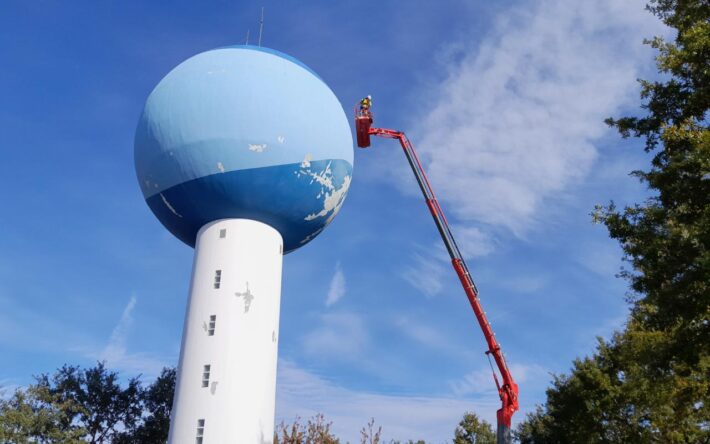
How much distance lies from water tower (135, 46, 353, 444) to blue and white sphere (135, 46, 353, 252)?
2.1 inches

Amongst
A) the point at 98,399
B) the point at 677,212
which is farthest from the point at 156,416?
the point at 677,212

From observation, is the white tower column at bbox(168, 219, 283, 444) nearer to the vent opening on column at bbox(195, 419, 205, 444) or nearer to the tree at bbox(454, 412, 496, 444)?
the vent opening on column at bbox(195, 419, 205, 444)

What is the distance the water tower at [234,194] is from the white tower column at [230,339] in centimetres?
5

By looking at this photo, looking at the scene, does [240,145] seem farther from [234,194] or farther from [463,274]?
[463,274]

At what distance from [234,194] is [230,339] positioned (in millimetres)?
6461

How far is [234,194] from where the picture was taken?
26.2 metres

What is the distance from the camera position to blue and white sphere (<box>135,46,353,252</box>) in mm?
25703

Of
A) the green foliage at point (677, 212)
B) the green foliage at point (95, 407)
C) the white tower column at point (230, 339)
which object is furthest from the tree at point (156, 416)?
the green foliage at point (677, 212)

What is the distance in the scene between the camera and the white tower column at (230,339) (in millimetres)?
23922

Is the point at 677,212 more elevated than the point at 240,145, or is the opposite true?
the point at 240,145

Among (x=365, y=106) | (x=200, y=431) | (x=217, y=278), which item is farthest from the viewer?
(x=365, y=106)

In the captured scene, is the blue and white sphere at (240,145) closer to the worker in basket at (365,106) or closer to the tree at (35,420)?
the worker in basket at (365,106)

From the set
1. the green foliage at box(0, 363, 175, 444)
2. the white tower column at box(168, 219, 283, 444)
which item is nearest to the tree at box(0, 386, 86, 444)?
the green foliage at box(0, 363, 175, 444)

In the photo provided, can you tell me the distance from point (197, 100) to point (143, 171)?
4.60 meters
